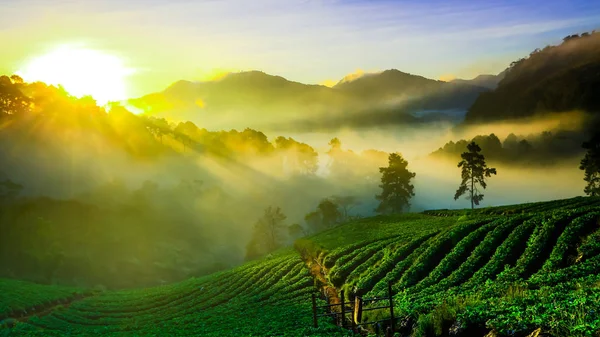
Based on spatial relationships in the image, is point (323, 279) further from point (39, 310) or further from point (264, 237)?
point (264, 237)

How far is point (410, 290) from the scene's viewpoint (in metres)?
48.6

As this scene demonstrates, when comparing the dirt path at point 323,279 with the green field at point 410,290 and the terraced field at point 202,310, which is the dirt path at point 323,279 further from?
the terraced field at point 202,310

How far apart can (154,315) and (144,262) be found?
103745mm

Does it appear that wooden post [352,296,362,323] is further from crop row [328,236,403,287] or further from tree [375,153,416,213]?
tree [375,153,416,213]

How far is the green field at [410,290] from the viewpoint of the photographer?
26.5 metres

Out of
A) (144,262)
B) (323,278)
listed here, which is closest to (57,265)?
(144,262)

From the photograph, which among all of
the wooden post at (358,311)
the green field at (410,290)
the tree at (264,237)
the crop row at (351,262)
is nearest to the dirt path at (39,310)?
the green field at (410,290)

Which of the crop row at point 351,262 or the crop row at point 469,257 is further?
the crop row at point 351,262

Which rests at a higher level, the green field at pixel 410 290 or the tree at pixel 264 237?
the tree at pixel 264 237

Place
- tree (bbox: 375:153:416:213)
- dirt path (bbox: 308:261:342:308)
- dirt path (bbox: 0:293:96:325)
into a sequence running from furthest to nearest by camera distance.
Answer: tree (bbox: 375:153:416:213) < dirt path (bbox: 0:293:96:325) < dirt path (bbox: 308:261:342:308)

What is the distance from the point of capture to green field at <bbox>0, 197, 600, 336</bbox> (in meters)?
26.5

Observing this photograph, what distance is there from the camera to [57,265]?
519ft

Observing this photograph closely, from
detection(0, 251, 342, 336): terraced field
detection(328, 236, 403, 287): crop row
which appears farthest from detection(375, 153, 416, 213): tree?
detection(328, 236, 403, 287): crop row

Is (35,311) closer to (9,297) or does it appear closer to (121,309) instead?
(9,297)
